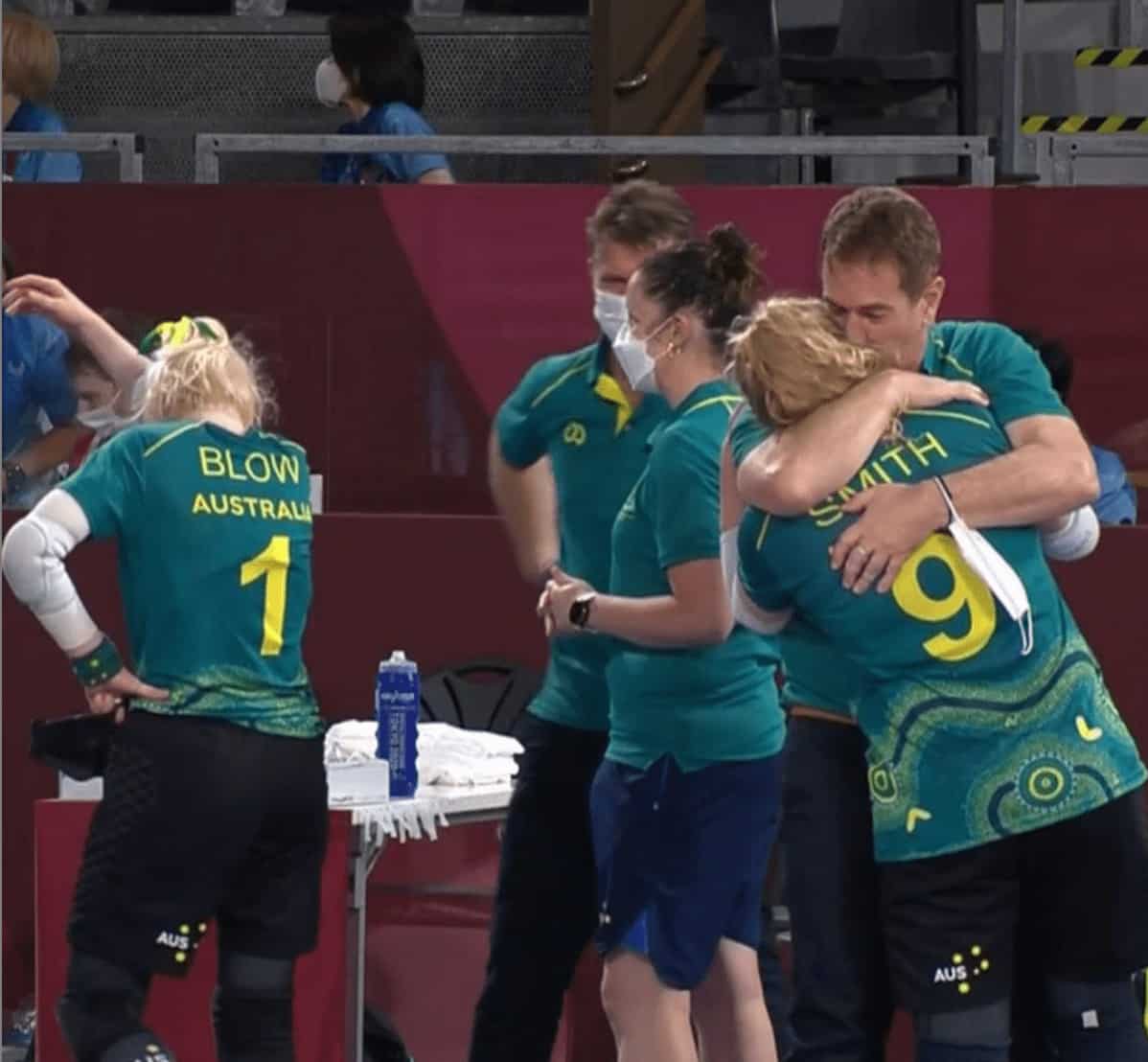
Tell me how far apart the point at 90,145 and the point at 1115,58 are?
15.8 ft

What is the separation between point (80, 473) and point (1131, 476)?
3.05 metres

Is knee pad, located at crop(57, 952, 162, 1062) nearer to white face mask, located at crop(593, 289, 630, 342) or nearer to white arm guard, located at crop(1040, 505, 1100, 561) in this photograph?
white face mask, located at crop(593, 289, 630, 342)

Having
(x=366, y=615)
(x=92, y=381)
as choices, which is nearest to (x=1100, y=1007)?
(x=366, y=615)

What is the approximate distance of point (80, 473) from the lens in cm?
522

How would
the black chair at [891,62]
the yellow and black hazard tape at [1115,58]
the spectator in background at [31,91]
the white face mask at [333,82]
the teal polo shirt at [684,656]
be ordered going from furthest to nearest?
the black chair at [891,62]
the yellow and black hazard tape at [1115,58]
the white face mask at [333,82]
the spectator in background at [31,91]
the teal polo shirt at [684,656]

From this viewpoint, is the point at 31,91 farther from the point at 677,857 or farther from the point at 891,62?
the point at 891,62

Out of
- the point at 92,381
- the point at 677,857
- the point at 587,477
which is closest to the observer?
the point at 677,857

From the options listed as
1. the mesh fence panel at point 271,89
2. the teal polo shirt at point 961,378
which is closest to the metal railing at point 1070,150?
the mesh fence panel at point 271,89

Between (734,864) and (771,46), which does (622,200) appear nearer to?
(734,864)

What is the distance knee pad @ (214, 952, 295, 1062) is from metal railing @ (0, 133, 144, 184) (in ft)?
9.04

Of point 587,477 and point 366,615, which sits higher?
point 587,477

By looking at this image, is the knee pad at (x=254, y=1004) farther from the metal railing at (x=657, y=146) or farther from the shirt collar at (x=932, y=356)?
the metal railing at (x=657, y=146)

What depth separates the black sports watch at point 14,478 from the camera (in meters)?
7.39

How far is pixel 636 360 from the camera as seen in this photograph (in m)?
5.34
